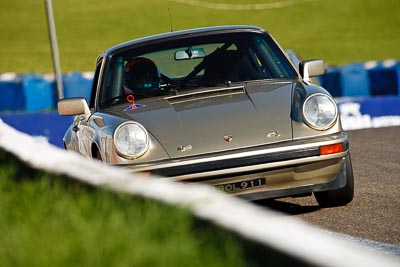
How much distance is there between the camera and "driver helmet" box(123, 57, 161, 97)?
841 centimetres

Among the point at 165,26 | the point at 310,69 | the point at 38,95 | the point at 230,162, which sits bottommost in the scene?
the point at 165,26

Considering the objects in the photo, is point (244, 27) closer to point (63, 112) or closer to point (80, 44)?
point (63, 112)

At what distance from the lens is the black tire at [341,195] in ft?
24.8

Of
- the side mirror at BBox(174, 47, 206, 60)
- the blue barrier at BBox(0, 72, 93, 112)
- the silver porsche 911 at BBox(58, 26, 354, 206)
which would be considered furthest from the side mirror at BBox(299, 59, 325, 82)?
the blue barrier at BBox(0, 72, 93, 112)

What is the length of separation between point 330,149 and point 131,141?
4.28 ft

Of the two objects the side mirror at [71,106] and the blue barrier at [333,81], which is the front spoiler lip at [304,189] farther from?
the blue barrier at [333,81]

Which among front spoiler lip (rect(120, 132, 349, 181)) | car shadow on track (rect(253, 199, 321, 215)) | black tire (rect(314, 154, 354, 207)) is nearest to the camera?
front spoiler lip (rect(120, 132, 349, 181))

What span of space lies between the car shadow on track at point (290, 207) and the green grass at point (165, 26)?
111 feet

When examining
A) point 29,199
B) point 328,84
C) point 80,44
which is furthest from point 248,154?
point 80,44

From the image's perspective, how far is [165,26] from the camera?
50.4 m

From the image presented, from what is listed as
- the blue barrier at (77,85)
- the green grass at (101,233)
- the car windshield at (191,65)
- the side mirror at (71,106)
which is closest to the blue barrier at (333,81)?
the blue barrier at (77,85)

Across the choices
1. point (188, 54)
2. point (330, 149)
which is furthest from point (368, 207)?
point (188, 54)

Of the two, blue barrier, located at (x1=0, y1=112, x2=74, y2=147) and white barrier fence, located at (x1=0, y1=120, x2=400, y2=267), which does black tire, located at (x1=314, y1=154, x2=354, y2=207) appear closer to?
white barrier fence, located at (x1=0, y1=120, x2=400, y2=267)

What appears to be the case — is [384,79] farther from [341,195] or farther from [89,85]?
[341,195]
